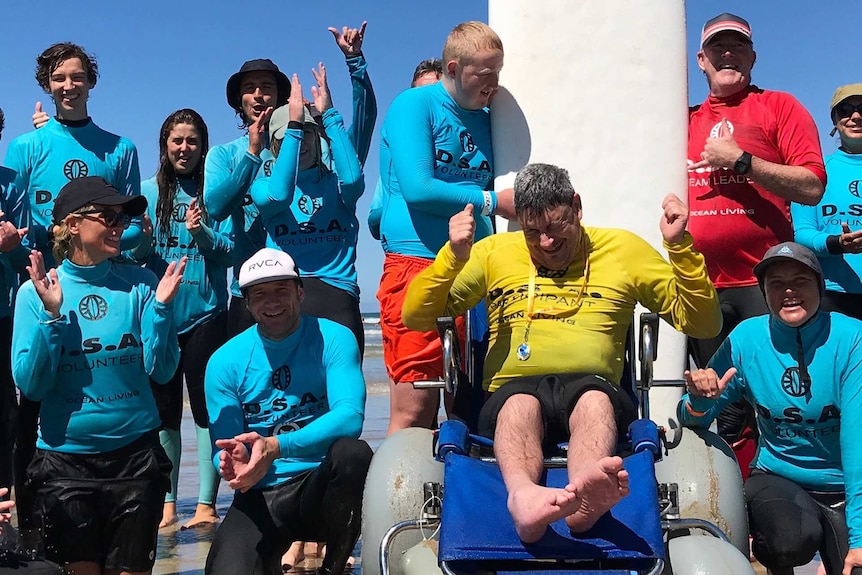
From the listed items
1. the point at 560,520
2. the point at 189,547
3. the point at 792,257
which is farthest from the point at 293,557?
the point at 792,257

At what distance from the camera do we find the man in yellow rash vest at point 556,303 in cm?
375

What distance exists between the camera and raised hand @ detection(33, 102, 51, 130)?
5738 millimetres

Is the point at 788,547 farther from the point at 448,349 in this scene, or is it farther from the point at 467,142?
the point at 467,142

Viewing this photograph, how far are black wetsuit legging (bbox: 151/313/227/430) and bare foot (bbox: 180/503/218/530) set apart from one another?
0.44 meters

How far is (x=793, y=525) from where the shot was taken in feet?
12.7

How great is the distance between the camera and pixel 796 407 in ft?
13.4

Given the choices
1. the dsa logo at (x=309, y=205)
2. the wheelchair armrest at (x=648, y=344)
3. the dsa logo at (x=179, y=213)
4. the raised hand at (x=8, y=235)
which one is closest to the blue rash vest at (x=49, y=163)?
the dsa logo at (x=179, y=213)

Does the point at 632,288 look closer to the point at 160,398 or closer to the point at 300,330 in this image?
the point at 300,330

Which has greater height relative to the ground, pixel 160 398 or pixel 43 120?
pixel 43 120

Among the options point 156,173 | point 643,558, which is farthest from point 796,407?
point 156,173

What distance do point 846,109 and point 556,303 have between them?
2.05 meters

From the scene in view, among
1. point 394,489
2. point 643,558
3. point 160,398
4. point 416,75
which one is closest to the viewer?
point 643,558

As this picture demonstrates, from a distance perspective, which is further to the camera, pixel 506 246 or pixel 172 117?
pixel 172 117

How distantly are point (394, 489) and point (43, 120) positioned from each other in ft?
10.2
